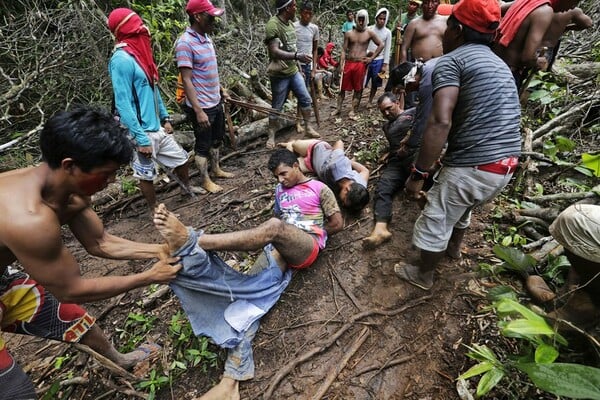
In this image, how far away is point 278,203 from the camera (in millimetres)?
3391

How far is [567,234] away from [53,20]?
333 inches

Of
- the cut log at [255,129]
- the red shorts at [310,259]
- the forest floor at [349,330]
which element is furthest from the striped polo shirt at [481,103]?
the cut log at [255,129]

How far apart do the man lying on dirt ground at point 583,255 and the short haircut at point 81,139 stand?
2760 mm

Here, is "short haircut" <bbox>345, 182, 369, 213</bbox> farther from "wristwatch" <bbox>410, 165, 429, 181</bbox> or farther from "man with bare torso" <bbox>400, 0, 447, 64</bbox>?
"man with bare torso" <bbox>400, 0, 447, 64</bbox>

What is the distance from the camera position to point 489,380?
6.48 ft

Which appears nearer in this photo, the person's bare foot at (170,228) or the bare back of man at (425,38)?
the person's bare foot at (170,228)

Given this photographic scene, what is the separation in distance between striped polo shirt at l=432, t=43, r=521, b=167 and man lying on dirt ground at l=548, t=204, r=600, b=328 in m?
0.60

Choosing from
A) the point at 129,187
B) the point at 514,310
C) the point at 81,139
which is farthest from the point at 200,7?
the point at 514,310

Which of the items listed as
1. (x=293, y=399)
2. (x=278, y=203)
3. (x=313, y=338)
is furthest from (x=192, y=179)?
(x=293, y=399)

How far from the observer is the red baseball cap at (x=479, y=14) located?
2.10 m

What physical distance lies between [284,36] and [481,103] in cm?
381

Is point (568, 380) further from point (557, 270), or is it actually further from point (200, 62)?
point (200, 62)

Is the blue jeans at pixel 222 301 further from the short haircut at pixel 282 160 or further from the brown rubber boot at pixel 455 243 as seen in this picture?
the brown rubber boot at pixel 455 243

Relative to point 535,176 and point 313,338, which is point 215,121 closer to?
point 313,338
